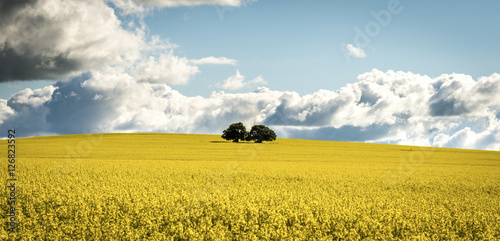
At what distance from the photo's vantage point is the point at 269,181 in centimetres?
2191

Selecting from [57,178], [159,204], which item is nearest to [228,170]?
[57,178]

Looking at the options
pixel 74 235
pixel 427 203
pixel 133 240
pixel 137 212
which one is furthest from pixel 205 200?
pixel 427 203

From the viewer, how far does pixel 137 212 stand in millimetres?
11977

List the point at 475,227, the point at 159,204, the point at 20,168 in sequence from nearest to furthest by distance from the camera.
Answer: the point at 475,227 → the point at 159,204 → the point at 20,168

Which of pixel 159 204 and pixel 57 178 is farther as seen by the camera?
pixel 57 178

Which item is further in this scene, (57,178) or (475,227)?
(57,178)

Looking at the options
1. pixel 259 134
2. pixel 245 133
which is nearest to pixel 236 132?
pixel 245 133

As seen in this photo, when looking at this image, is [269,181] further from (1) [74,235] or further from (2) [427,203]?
(1) [74,235]

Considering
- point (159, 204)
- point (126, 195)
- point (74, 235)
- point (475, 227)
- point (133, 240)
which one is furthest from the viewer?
point (126, 195)

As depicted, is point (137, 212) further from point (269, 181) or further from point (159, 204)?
point (269, 181)

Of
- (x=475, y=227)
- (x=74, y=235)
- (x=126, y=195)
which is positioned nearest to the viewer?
(x=74, y=235)

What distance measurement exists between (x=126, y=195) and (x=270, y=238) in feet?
24.0

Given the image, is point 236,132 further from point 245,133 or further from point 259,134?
point 259,134

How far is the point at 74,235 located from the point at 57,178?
11786mm
